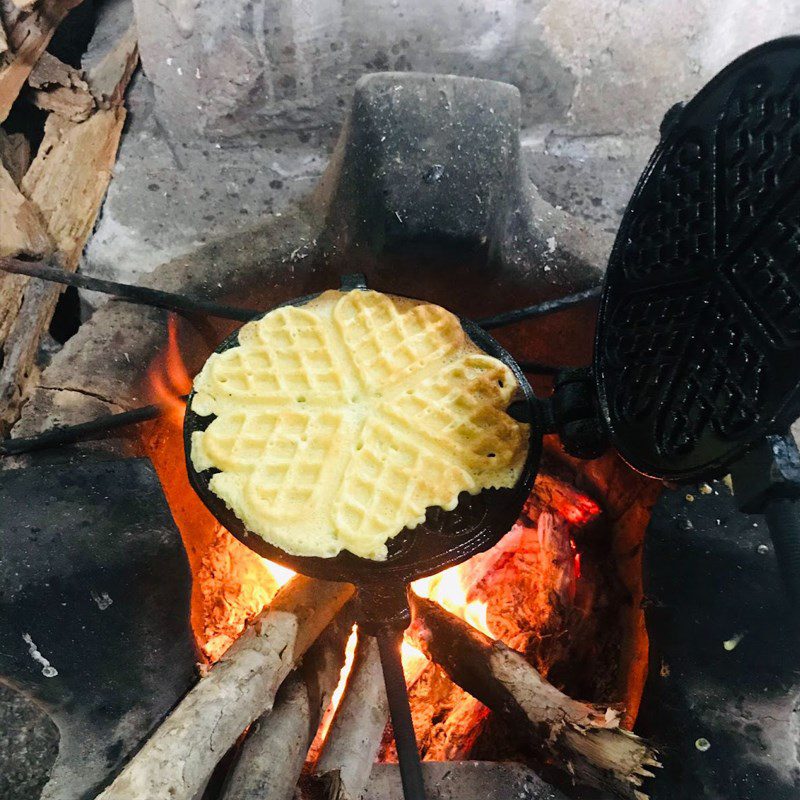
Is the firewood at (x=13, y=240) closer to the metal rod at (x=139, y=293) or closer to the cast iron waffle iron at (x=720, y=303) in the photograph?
the metal rod at (x=139, y=293)

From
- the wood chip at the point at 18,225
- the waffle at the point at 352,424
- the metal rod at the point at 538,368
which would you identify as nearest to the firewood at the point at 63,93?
the wood chip at the point at 18,225

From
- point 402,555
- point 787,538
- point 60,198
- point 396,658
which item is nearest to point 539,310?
point 402,555

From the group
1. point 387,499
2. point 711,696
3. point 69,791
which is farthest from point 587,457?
point 69,791

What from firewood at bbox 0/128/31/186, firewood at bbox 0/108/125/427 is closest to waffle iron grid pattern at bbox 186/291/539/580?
firewood at bbox 0/108/125/427

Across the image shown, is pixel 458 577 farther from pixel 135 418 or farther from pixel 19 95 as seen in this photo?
pixel 19 95

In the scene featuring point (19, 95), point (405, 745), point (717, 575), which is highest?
point (19, 95)

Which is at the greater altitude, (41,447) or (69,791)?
(41,447)
